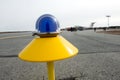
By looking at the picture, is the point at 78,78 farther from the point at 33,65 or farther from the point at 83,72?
the point at 33,65

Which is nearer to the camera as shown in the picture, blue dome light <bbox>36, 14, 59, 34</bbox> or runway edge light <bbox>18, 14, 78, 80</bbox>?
runway edge light <bbox>18, 14, 78, 80</bbox>

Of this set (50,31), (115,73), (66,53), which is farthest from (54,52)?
(115,73)

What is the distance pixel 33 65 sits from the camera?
3922 millimetres

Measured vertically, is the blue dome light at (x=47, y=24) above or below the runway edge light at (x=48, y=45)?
above

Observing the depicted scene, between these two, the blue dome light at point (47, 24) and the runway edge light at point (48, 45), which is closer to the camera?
the runway edge light at point (48, 45)

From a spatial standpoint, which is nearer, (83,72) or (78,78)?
(78,78)

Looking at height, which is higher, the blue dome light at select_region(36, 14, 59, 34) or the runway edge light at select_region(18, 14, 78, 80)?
the blue dome light at select_region(36, 14, 59, 34)

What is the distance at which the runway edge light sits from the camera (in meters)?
1.49

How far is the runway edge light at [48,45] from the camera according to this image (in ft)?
4.90

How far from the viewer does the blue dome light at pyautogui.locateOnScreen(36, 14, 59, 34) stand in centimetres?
160

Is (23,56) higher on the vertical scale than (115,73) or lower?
higher

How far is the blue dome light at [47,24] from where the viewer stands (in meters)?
1.60

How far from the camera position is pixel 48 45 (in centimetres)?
155

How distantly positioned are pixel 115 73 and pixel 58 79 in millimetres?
1020
